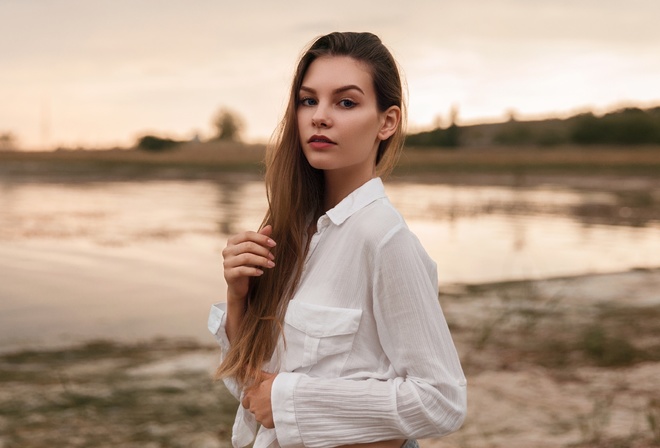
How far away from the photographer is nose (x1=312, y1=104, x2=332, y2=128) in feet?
5.33

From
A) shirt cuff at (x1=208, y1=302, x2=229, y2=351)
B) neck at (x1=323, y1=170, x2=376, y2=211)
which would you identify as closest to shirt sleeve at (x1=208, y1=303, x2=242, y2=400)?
shirt cuff at (x1=208, y1=302, x2=229, y2=351)

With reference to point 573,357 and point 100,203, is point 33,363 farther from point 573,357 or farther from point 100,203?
point 100,203

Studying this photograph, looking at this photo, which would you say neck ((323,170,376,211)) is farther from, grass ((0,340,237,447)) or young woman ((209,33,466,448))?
grass ((0,340,237,447))

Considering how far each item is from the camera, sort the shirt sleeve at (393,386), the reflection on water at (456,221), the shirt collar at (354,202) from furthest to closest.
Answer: the reflection on water at (456,221) → the shirt collar at (354,202) → the shirt sleeve at (393,386)

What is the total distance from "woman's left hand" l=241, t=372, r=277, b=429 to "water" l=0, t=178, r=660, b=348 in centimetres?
585

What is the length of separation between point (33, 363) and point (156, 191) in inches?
855

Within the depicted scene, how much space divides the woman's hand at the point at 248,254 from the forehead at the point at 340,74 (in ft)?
1.11

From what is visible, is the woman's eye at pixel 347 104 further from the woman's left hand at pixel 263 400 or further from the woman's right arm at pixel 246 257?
the woman's left hand at pixel 263 400

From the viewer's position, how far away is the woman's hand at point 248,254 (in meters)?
1.61

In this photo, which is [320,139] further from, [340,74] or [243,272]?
[243,272]

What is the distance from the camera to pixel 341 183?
1.73m

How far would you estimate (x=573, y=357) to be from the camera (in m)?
6.69

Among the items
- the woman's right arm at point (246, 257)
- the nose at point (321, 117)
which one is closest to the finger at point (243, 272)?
the woman's right arm at point (246, 257)

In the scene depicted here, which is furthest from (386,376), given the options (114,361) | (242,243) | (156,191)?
(156,191)
